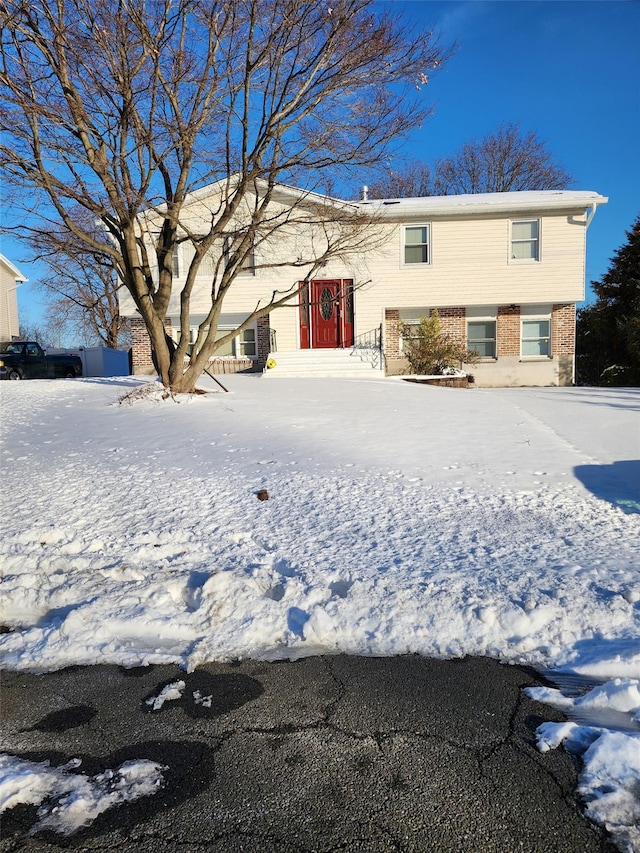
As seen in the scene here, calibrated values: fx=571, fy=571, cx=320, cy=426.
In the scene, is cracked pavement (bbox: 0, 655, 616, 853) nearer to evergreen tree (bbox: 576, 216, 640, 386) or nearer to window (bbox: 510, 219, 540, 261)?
window (bbox: 510, 219, 540, 261)

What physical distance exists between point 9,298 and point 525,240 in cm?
3108

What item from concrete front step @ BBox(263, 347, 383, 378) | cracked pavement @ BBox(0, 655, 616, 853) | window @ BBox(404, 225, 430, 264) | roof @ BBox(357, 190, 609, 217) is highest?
roof @ BBox(357, 190, 609, 217)

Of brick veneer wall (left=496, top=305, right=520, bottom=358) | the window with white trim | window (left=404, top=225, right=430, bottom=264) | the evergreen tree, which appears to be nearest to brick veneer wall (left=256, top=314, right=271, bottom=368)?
the window with white trim

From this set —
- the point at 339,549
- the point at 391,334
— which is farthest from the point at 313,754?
the point at 391,334

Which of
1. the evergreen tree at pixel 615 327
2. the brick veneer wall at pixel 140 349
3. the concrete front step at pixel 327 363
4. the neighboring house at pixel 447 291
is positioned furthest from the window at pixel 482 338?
the brick veneer wall at pixel 140 349

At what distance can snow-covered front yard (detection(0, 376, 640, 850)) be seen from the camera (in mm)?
3111

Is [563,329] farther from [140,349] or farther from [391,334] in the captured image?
[140,349]

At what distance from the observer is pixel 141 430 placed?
8.09 meters

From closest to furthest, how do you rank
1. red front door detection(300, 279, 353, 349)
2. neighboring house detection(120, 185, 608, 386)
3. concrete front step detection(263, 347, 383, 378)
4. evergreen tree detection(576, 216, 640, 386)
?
concrete front step detection(263, 347, 383, 378) → neighboring house detection(120, 185, 608, 386) → red front door detection(300, 279, 353, 349) → evergreen tree detection(576, 216, 640, 386)

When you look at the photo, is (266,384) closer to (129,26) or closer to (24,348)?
(129,26)

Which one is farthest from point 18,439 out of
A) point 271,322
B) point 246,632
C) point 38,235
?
point 271,322

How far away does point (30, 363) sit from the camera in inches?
922

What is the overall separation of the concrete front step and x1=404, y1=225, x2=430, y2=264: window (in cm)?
340

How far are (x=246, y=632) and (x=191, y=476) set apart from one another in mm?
3067
